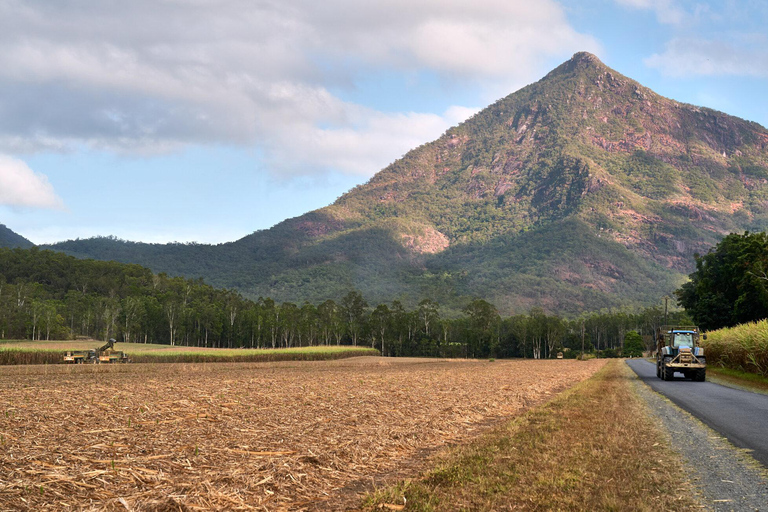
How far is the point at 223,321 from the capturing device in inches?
5773

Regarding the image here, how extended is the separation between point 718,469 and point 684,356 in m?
27.6

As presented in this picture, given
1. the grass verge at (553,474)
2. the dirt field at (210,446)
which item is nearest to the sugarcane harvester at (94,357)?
the dirt field at (210,446)

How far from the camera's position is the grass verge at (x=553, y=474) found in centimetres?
777

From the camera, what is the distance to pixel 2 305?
117 metres

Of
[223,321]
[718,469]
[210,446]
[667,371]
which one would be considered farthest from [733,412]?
[223,321]

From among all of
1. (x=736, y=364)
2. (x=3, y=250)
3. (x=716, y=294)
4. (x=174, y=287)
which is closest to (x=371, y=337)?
(x=174, y=287)

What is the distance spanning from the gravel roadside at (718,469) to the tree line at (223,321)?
123 m

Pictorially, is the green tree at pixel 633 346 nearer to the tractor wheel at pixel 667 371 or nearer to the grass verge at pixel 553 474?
the tractor wheel at pixel 667 371

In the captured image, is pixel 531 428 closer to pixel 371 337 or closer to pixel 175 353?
pixel 175 353

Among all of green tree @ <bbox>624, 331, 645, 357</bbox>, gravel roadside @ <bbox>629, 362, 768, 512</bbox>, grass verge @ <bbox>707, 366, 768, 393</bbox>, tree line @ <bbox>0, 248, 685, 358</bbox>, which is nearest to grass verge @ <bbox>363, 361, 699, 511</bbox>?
gravel roadside @ <bbox>629, 362, 768, 512</bbox>

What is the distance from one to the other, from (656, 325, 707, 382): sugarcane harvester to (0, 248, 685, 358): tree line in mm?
111704

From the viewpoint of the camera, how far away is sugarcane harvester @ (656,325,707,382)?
1331 inches

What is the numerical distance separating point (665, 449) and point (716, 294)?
7022 cm

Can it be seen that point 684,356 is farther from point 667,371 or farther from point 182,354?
point 182,354
